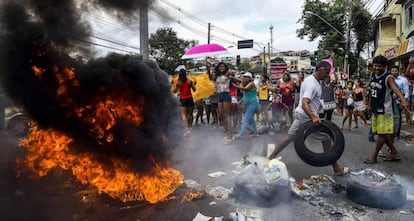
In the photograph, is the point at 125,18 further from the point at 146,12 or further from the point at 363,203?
the point at 363,203

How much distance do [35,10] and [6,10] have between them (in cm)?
34

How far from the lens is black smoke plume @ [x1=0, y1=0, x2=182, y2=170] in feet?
14.8

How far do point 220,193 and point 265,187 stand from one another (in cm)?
70

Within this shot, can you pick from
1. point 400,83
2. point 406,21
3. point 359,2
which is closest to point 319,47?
point 359,2

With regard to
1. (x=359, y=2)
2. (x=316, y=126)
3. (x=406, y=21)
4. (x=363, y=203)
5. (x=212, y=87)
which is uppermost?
(x=359, y=2)

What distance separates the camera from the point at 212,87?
11812mm

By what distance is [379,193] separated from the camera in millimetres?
4246

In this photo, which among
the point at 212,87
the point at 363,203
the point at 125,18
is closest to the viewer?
the point at 363,203

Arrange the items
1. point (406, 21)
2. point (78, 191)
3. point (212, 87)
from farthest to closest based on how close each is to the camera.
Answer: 1. point (406, 21)
2. point (212, 87)
3. point (78, 191)

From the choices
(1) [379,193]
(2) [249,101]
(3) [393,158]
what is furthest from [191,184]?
(2) [249,101]

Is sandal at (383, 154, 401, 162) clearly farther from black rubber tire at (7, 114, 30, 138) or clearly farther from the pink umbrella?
the pink umbrella

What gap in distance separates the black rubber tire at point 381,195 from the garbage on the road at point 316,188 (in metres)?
0.42

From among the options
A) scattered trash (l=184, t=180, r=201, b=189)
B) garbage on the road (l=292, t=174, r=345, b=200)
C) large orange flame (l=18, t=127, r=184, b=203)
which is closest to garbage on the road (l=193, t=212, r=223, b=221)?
large orange flame (l=18, t=127, r=184, b=203)

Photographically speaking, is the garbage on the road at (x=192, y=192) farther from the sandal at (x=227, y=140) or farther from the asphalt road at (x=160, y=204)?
the sandal at (x=227, y=140)
